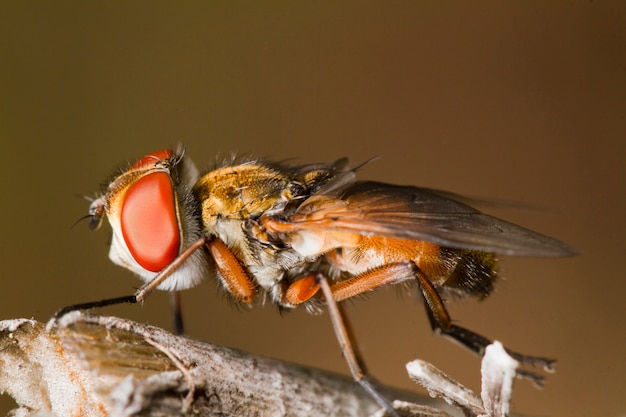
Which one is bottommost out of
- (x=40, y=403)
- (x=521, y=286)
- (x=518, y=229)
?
(x=521, y=286)

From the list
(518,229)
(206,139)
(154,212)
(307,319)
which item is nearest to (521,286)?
(307,319)

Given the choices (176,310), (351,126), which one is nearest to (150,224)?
(176,310)

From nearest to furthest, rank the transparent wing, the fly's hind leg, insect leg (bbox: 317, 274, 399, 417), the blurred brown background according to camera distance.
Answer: insect leg (bbox: 317, 274, 399, 417) → the transparent wing → the fly's hind leg → the blurred brown background

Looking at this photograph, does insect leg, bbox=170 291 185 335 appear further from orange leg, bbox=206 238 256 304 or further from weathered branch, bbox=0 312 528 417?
weathered branch, bbox=0 312 528 417

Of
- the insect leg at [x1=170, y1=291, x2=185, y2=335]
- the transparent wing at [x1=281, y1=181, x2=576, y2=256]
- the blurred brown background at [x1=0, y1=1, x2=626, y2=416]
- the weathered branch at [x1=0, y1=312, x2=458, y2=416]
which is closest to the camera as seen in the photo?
the weathered branch at [x1=0, y1=312, x2=458, y2=416]

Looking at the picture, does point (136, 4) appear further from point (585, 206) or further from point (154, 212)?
point (585, 206)

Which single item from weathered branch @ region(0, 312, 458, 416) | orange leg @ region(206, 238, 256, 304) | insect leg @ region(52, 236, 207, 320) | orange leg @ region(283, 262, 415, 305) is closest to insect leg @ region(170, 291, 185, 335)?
orange leg @ region(206, 238, 256, 304)

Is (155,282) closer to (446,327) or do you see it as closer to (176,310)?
(176,310)

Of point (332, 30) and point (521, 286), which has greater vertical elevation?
point (332, 30)
